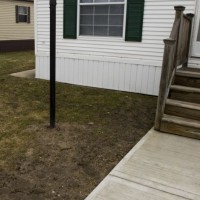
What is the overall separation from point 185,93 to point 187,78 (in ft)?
1.55

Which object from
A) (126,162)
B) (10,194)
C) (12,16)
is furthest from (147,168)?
(12,16)

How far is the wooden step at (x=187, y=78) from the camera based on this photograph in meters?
5.49

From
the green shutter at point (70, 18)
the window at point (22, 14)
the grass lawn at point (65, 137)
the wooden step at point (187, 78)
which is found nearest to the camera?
the grass lawn at point (65, 137)

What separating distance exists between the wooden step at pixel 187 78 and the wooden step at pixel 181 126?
101 cm

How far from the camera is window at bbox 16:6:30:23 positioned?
17719 mm

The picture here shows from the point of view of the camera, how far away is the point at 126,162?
12.2 feet

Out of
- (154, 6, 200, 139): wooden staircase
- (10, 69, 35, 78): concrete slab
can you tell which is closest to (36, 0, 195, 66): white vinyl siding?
(10, 69, 35, 78): concrete slab

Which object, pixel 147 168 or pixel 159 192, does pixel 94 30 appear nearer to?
pixel 147 168

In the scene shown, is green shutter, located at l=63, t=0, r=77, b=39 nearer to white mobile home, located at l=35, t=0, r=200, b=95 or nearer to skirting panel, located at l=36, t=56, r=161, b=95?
white mobile home, located at l=35, t=0, r=200, b=95

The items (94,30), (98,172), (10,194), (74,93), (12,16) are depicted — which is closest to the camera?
(10,194)

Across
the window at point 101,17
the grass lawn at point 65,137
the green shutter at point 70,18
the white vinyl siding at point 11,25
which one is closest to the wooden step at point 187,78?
the grass lawn at point 65,137

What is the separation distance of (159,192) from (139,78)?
4545mm

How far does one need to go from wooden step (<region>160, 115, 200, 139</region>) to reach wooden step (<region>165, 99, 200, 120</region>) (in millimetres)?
96

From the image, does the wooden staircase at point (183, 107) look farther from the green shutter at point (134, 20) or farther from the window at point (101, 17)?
the window at point (101, 17)
